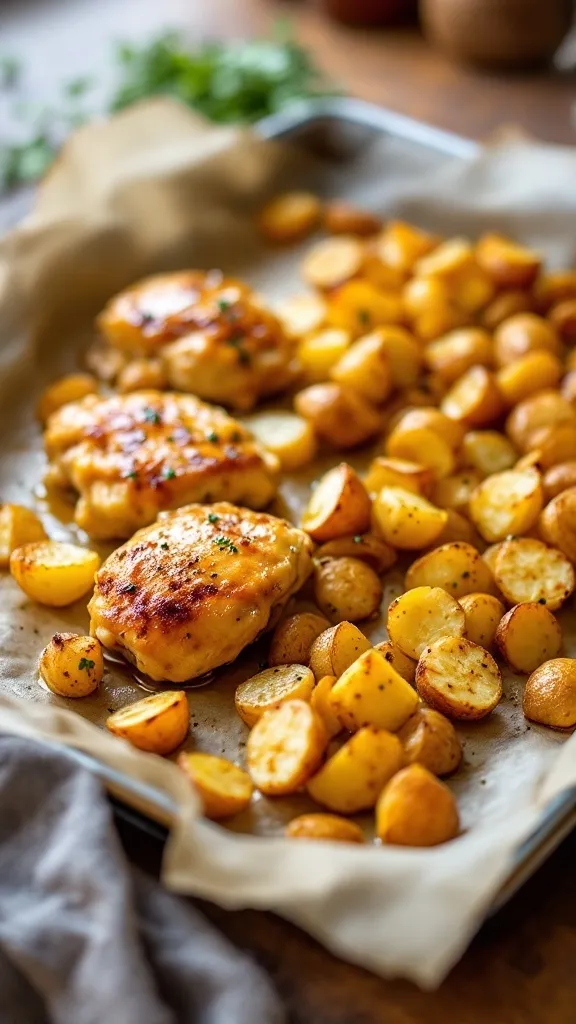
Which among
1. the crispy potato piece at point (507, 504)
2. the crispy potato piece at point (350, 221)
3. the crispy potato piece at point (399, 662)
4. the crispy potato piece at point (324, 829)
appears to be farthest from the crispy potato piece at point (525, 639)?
the crispy potato piece at point (350, 221)

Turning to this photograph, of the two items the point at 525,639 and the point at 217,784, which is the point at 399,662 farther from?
the point at 217,784

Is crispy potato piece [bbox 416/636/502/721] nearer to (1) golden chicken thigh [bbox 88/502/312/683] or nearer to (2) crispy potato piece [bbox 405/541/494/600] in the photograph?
(2) crispy potato piece [bbox 405/541/494/600]

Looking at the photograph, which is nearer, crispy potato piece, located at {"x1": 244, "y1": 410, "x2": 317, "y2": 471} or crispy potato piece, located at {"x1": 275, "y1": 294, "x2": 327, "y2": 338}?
crispy potato piece, located at {"x1": 244, "y1": 410, "x2": 317, "y2": 471}

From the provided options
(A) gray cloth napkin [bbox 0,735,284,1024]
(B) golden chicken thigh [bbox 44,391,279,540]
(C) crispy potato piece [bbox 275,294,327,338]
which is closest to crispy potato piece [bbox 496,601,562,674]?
(B) golden chicken thigh [bbox 44,391,279,540]

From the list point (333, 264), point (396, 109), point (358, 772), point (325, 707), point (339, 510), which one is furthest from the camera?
point (396, 109)

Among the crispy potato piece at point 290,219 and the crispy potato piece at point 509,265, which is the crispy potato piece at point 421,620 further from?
the crispy potato piece at point 290,219

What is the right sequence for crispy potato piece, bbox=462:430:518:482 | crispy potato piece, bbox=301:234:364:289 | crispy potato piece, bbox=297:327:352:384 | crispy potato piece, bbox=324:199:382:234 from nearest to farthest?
crispy potato piece, bbox=462:430:518:482, crispy potato piece, bbox=297:327:352:384, crispy potato piece, bbox=301:234:364:289, crispy potato piece, bbox=324:199:382:234

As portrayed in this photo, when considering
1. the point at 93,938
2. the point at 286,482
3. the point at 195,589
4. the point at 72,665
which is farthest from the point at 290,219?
the point at 93,938
